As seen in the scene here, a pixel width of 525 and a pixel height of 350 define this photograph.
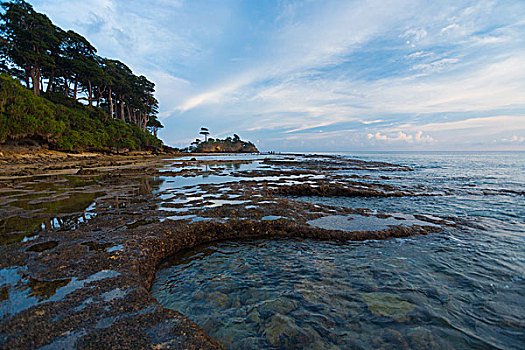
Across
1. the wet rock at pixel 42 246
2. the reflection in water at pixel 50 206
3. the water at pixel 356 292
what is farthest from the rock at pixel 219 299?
the reflection in water at pixel 50 206

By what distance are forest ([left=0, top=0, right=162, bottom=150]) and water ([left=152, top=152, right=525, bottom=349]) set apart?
32.2 m

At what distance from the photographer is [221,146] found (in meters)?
145

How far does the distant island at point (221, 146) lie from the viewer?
136125 mm

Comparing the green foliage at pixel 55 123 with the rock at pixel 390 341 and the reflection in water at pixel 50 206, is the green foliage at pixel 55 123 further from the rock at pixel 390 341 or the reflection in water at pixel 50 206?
the rock at pixel 390 341

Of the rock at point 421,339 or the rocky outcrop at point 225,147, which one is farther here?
the rocky outcrop at point 225,147

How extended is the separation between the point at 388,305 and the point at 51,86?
199 feet

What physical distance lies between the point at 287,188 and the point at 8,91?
33500 millimetres

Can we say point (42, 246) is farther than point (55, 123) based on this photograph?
No

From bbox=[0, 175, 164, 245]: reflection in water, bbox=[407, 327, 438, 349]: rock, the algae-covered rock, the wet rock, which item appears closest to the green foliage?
bbox=[0, 175, 164, 245]: reflection in water

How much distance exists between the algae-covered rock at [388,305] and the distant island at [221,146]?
446 feet

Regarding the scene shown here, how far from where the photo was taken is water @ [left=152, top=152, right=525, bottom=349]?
9.06 ft

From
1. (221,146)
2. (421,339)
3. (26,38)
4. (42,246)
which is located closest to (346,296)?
(421,339)

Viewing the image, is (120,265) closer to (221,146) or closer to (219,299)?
(219,299)

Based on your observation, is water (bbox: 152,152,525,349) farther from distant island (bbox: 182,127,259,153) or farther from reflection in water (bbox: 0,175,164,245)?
distant island (bbox: 182,127,259,153)
